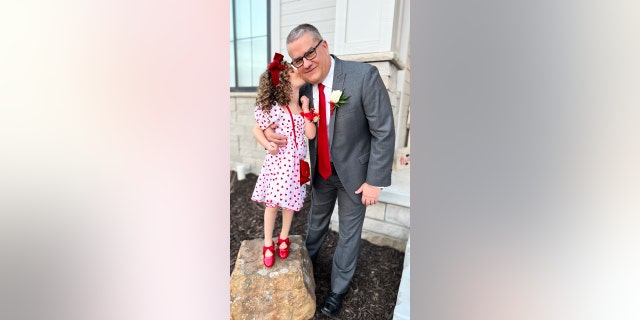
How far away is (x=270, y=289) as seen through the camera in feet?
2.73

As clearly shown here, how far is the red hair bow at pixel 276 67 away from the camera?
73 cm

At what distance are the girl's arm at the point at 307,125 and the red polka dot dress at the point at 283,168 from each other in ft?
0.04

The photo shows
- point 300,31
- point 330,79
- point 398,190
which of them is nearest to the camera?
point 300,31

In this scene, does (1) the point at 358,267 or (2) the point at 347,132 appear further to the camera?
(1) the point at 358,267

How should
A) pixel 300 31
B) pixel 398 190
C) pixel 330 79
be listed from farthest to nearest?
1. pixel 398 190
2. pixel 330 79
3. pixel 300 31

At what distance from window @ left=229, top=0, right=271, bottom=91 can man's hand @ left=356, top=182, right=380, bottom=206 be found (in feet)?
1.39

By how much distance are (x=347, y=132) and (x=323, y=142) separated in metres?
0.08

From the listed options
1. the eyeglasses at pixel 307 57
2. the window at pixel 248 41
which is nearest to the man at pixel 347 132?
the eyeglasses at pixel 307 57

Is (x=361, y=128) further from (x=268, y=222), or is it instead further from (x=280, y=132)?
(x=268, y=222)

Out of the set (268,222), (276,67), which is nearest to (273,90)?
(276,67)
